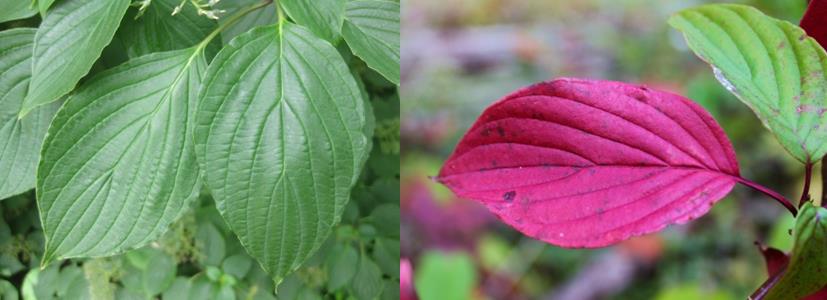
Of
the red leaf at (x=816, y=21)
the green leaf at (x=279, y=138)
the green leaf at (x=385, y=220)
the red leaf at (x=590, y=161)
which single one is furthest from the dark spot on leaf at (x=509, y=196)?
the green leaf at (x=385, y=220)

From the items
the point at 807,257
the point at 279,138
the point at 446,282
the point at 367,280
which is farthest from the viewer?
the point at 446,282

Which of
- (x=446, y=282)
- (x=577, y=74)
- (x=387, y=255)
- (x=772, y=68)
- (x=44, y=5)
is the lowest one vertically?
(x=577, y=74)

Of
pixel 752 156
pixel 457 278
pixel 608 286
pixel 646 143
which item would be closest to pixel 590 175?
pixel 646 143

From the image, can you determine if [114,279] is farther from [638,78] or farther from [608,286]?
[638,78]

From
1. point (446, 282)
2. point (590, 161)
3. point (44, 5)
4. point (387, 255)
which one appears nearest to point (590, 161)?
point (590, 161)

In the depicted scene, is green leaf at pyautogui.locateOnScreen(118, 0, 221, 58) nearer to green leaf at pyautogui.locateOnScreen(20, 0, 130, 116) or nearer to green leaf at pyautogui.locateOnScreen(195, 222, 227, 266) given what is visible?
green leaf at pyautogui.locateOnScreen(20, 0, 130, 116)

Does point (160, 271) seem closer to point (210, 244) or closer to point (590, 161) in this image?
point (210, 244)
